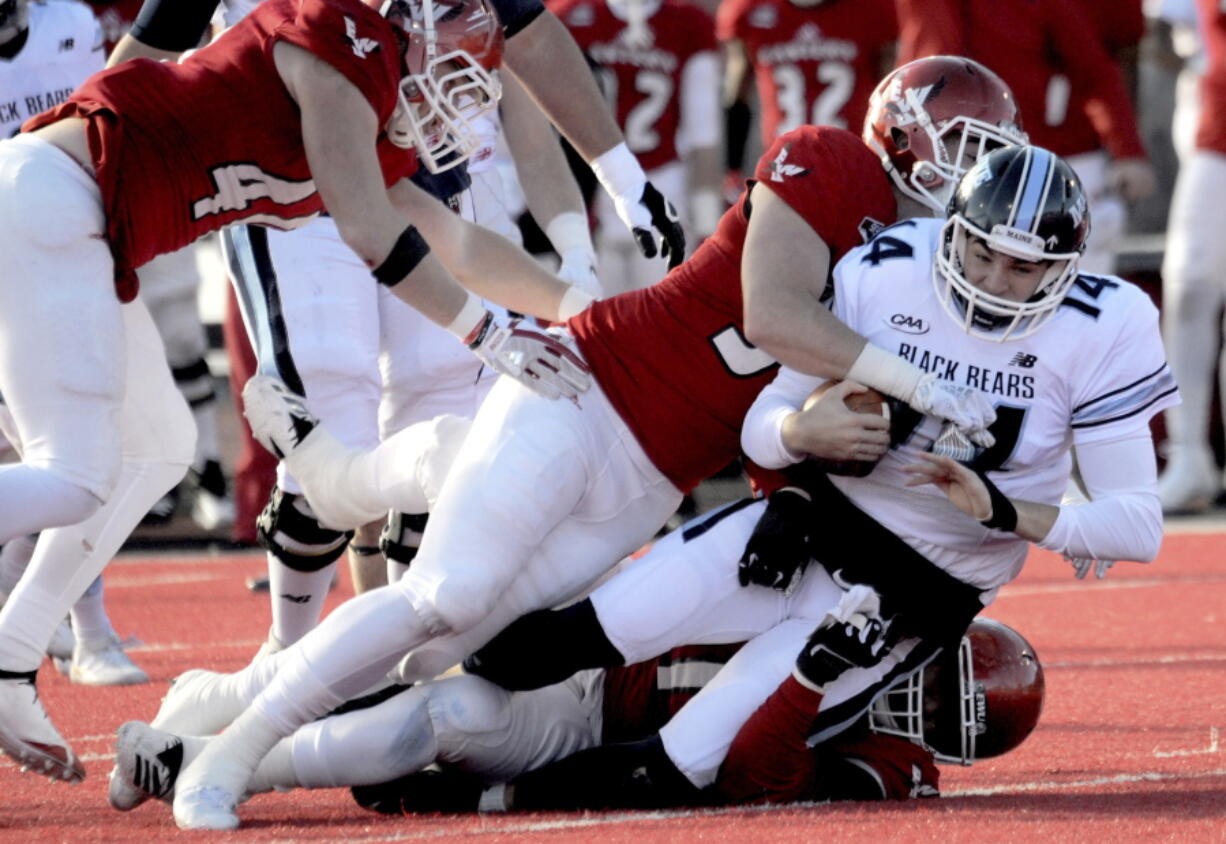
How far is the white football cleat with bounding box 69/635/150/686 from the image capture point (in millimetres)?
4918

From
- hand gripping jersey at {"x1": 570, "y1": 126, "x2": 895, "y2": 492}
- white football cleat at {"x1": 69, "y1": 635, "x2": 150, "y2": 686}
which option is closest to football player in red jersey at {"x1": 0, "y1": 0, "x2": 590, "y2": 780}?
hand gripping jersey at {"x1": 570, "y1": 126, "x2": 895, "y2": 492}

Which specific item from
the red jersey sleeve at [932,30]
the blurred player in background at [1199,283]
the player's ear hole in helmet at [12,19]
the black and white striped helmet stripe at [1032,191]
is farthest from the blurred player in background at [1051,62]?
the black and white striped helmet stripe at [1032,191]

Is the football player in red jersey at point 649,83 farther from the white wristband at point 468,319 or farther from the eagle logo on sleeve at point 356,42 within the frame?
the eagle logo on sleeve at point 356,42

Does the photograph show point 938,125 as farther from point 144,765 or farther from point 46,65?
point 46,65

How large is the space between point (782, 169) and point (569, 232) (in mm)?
1019

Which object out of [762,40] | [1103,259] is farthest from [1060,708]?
[762,40]

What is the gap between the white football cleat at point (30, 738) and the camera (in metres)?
3.52

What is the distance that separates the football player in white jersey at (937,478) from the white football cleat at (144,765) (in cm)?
51

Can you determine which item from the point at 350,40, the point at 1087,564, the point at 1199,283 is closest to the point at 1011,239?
the point at 1087,564

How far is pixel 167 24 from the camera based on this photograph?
4.25 m

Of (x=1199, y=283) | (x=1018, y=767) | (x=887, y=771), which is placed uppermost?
(x=887, y=771)

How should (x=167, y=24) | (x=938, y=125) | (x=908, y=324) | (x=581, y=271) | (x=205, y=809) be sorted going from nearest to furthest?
(x=205, y=809)
(x=908, y=324)
(x=938, y=125)
(x=167, y=24)
(x=581, y=271)

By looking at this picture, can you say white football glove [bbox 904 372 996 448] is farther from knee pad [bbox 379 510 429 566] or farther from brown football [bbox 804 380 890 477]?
knee pad [bbox 379 510 429 566]

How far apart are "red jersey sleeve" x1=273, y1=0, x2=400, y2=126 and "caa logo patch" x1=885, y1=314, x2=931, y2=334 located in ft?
3.01
